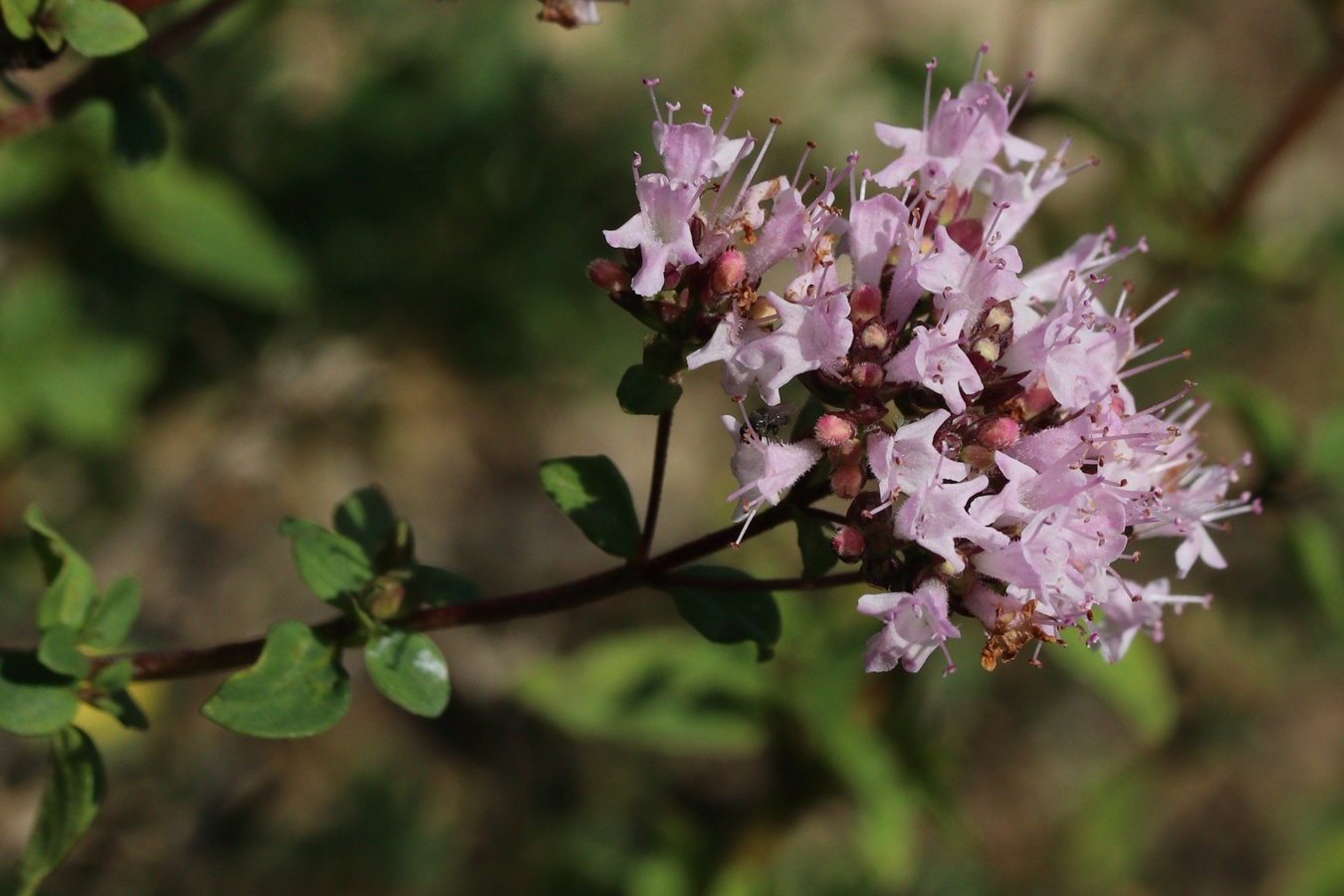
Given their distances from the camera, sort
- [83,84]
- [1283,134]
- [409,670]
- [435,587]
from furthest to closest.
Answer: [1283,134] < [83,84] < [435,587] < [409,670]

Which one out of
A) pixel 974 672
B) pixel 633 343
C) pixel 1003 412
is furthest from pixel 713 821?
pixel 1003 412

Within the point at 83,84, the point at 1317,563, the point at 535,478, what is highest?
the point at 83,84

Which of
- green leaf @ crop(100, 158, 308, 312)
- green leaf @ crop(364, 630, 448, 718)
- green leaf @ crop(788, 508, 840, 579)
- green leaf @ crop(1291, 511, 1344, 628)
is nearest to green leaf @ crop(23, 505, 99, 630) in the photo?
green leaf @ crop(364, 630, 448, 718)

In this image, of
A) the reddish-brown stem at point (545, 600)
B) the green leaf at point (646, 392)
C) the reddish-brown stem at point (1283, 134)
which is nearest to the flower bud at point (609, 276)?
the green leaf at point (646, 392)

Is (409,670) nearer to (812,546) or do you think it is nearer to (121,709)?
(121,709)

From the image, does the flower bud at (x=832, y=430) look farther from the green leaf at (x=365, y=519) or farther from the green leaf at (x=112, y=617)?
the green leaf at (x=112, y=617)

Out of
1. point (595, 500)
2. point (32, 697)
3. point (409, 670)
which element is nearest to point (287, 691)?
point (409, 670)

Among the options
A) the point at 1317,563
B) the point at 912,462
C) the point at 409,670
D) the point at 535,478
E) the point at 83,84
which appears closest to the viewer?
the point at 912,462

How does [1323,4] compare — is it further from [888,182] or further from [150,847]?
[150,847]
